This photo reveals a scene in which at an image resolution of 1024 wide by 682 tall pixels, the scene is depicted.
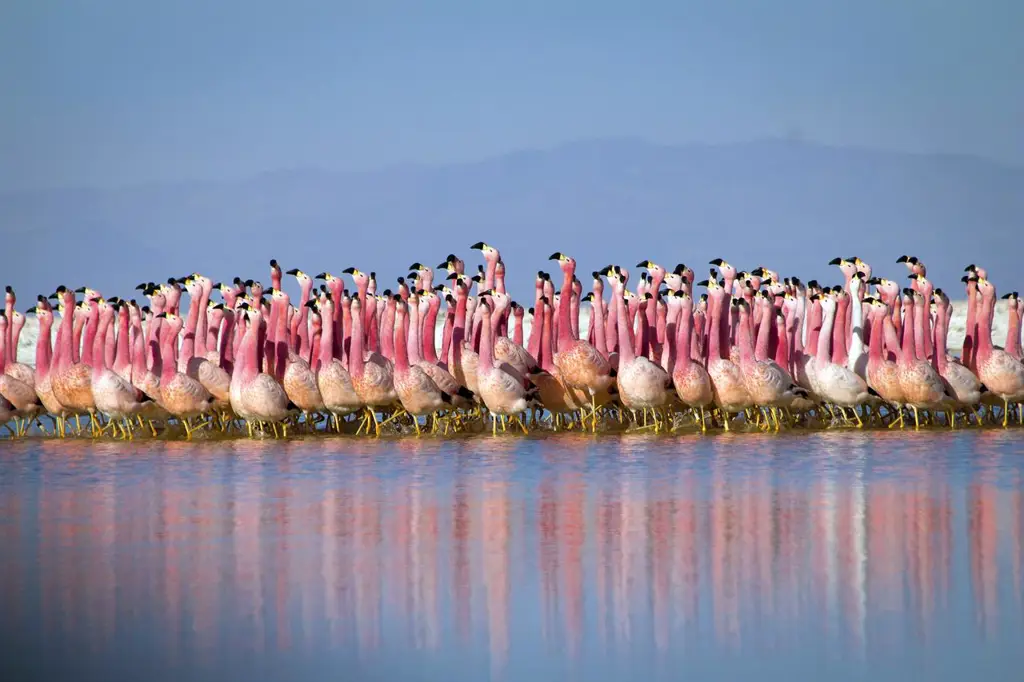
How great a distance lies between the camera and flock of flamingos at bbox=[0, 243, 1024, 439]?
18.3 meters

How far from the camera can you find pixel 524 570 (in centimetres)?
963

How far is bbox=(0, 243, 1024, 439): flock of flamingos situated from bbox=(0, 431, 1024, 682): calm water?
2855mm

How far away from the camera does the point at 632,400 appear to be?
59.6 feet

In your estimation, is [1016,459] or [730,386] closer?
[1016,459]

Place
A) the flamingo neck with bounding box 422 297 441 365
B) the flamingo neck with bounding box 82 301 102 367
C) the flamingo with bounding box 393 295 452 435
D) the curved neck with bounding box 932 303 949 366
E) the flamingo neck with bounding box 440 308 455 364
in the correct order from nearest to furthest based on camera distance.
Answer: the flamingo with bounding box 393 295 452 435 < the curved neck with bounding box 932 303 949 366 < the flamingo neck with bounding box 422 297 441 365 < the flamingo neck with bounding box 82 301 102 367 < the flamingo neck with bounding box 440 308 455 364

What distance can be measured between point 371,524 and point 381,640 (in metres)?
3.59

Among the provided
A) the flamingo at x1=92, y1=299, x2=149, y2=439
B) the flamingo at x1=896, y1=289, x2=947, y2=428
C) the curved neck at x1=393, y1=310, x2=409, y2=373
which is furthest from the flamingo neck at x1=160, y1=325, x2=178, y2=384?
the flamingo at x1=896, y1=289, x2=947, y2=428

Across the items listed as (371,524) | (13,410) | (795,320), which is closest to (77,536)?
(371,524)

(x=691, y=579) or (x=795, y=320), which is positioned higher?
(x=795, y=320)

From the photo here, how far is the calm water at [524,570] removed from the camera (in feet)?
25.4

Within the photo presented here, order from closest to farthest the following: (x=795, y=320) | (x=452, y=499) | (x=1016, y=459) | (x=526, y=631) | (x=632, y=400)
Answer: (x=526, y=631)
(x=452, y=499)
(x=1016, y=459)
(x=632, y=400)
(x=795, y=320)

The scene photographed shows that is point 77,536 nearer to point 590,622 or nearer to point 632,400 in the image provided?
point 590,622

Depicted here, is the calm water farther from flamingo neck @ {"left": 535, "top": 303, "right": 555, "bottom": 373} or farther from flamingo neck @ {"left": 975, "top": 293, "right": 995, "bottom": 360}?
flamingo neck @ {"left": 535, "top": 303, "right": 555, "bottom": 373}

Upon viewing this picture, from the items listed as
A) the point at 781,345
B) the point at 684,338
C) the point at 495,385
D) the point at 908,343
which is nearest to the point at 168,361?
the point at 495,385
